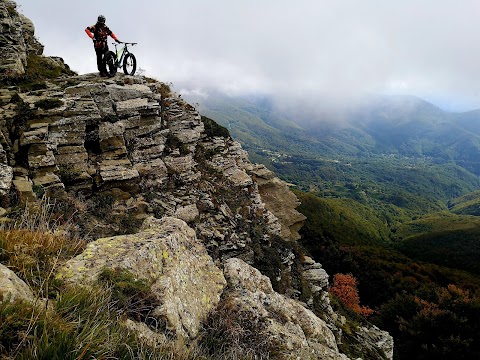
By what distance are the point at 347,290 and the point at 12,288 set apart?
2326 inches

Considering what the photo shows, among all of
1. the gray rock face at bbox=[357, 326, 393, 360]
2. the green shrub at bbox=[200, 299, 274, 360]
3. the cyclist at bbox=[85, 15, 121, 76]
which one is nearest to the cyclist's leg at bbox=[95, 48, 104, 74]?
the cyclist at bbox=[85, 15, 121, 76]

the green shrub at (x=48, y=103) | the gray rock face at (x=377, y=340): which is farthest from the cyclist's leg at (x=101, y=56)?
the gray rock face at (x=377, y=340)

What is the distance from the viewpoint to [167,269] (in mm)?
6051

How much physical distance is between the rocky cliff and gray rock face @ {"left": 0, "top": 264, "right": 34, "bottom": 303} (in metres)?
0.02

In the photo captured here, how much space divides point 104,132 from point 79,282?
41.2 feet

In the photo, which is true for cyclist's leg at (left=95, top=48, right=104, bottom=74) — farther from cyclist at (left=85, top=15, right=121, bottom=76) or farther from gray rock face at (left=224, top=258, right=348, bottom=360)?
gray rock face at (left=224, top=258, right=348, bottom=360)

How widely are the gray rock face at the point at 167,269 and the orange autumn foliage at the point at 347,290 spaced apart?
49.7 m

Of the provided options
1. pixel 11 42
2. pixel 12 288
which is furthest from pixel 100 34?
pixel 12 288

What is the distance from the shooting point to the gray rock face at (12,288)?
3.18 metres

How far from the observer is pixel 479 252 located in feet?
305

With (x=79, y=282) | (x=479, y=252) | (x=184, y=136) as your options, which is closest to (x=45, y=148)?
(x=184, y=136)

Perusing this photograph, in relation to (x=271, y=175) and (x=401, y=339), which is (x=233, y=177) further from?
(x=401, y=339)

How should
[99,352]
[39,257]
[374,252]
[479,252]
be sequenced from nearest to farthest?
1. [99,352]
2. [39,257]
3. [374,252]
4. [479,252]

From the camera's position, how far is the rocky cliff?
594 centimetres
